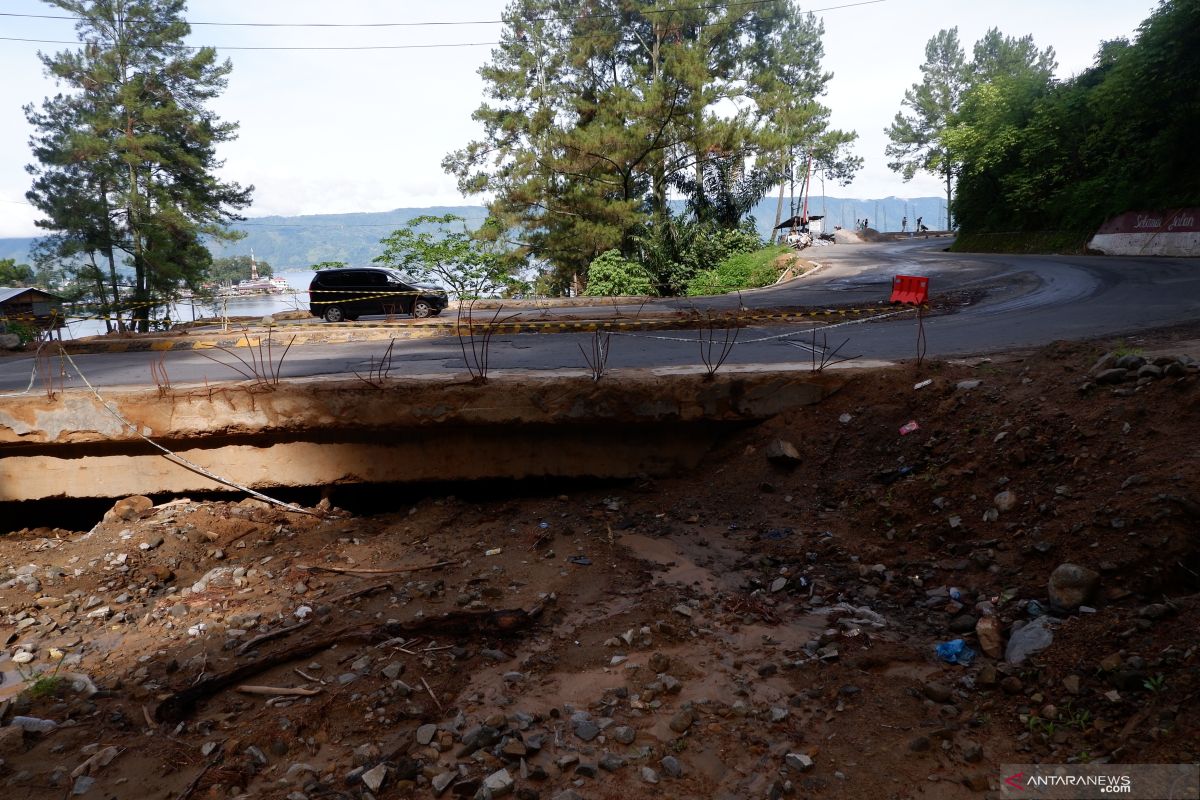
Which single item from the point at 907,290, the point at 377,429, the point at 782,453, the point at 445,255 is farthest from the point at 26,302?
the point at 782,453

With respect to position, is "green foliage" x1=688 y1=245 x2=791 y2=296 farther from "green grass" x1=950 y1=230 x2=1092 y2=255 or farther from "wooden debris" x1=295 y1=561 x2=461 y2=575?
"wooden debris" x1=295 y1=561 x2=461 y2=575

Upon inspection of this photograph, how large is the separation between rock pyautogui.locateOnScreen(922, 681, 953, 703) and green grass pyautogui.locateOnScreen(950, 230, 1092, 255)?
2290 cm

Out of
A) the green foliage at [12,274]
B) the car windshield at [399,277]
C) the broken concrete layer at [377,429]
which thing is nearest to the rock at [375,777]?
the broken concrete layer at [377,429]

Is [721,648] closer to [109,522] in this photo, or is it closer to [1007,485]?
[1007,485]

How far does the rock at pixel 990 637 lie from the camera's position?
360 centimetres

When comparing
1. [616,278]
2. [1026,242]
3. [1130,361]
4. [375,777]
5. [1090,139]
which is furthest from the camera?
[1026,242]

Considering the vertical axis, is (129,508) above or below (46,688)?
above

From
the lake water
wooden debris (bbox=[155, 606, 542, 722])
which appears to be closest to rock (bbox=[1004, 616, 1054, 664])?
wooden debris (bbox=[155, 606, 542, 722])

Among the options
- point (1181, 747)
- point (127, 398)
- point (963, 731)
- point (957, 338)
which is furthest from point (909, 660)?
point (127, 398)

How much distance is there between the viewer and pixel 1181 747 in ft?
8.55

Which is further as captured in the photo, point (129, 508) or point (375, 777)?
point (129, 508)

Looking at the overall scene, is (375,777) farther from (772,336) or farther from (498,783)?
(772,336)

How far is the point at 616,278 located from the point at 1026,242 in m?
14.4

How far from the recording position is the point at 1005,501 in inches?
181
